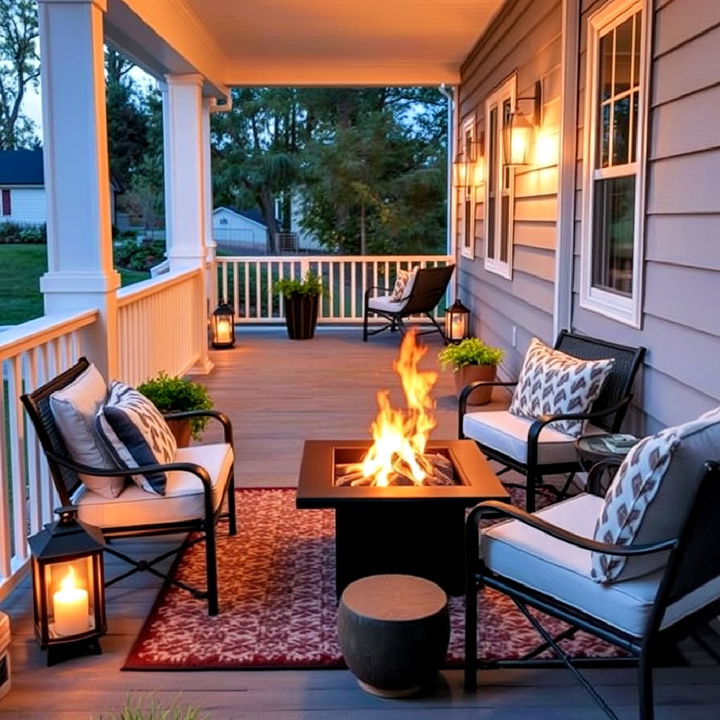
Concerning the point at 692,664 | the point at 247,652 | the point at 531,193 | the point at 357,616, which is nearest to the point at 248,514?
the point at 247,652

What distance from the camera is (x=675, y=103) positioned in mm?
3262

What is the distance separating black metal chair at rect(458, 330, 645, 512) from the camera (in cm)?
368

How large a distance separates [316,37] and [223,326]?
2.94 meters

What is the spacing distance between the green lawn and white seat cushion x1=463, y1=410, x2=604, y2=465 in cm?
1335

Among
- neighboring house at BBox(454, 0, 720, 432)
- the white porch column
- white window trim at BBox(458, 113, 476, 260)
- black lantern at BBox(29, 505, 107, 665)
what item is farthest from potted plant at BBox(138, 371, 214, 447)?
white window trim at BBox(458, 113, 476, 260)

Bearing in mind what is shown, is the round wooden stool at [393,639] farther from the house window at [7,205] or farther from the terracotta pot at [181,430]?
the house window at [7,205]

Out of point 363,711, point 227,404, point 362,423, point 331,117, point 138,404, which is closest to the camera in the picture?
point 363,711

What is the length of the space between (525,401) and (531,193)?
2.20 meters

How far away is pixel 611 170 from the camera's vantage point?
4195 mm

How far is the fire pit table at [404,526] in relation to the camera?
116 inches

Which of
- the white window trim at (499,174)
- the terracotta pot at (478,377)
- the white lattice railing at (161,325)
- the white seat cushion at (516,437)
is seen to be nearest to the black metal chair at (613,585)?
the white seat cushion at (516,437)

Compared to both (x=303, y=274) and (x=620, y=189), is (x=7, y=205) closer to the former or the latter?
(x=303, y=274)

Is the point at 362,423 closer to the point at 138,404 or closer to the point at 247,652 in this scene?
A: the point at 138,404

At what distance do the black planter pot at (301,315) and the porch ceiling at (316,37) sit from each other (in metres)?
2.38
